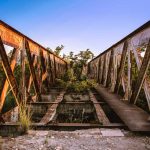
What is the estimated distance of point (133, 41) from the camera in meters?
4.74

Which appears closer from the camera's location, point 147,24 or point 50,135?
point 50,135

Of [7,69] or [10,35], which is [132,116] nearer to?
[7,69]

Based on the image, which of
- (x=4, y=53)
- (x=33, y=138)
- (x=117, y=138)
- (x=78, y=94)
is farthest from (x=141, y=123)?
(x=78, y=94)

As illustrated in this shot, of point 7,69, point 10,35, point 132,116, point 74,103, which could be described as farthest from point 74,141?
point 74,103

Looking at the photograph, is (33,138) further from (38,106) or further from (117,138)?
(38,106)

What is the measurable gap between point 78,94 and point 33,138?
15.7 feet

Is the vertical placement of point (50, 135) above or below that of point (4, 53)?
below

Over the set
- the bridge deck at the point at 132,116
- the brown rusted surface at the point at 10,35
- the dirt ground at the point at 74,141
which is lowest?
the dirt ground at the point at 74,141

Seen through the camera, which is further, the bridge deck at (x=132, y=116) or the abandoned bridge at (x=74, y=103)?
the abandoned bridge at (x=74, y=103)

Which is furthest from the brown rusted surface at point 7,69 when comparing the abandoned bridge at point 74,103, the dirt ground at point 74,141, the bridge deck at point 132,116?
the bridge deck at point 132,116

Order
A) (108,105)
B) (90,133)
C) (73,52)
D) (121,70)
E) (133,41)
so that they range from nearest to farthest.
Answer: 1. (90,133)
2. (133,41)
3. (108,105)
4. (121,70)
5. (73,52)

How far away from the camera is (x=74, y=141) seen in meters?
2.78

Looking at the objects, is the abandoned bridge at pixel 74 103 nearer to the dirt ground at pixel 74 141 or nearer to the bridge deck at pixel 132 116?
the bridge deck at pixel 132 116

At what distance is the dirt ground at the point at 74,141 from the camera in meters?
2.57
